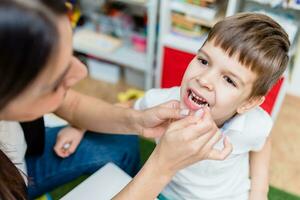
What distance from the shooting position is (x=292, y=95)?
1.82 m

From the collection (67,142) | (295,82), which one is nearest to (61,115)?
(67,142)

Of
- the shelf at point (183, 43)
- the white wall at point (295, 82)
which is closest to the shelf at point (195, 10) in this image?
the shelf at point (183, 43)

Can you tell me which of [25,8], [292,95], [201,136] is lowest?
[292,95]

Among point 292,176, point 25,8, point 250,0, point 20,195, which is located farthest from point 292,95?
point 25,8

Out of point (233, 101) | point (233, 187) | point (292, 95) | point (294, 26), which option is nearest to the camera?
point (233, 101)

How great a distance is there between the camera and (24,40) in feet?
1.50

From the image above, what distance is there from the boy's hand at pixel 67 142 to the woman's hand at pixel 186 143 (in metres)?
0.37

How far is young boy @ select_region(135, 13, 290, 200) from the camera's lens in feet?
2.58

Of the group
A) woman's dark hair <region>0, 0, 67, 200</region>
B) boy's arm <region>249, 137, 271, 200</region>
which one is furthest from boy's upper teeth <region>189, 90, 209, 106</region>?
woman's dark hair <region>0, 0, 67, 200</region>

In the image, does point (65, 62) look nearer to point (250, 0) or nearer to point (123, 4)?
point (250, 0)

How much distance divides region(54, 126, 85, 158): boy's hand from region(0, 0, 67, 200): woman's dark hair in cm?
46

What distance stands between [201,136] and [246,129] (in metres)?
0.30

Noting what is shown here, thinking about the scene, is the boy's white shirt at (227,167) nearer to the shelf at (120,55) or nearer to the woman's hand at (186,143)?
the woman's hand at (186,143)

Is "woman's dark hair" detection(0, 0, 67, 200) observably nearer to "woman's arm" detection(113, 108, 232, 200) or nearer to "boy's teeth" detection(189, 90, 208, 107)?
"woman's arm" detection(113, 108, 232, 200)
